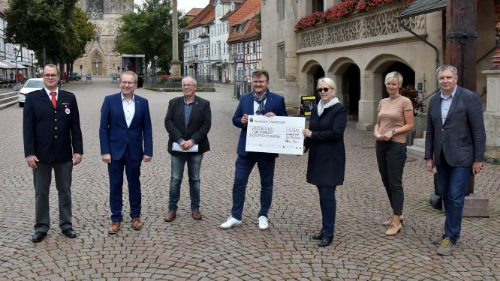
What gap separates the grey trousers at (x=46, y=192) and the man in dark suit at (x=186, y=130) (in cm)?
121

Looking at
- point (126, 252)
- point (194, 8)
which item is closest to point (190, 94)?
point (126, 252)

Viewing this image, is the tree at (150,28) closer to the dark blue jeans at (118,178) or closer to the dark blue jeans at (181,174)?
the dark blue jeans at (181,174)

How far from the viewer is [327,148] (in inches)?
236

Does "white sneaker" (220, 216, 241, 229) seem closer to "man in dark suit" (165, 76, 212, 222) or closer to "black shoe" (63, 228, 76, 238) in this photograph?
"man in dark suit" (165, 76, 212, 222)

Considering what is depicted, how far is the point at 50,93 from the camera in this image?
247 inches

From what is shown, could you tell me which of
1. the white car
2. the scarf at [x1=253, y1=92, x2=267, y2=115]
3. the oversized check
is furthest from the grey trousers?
the white car

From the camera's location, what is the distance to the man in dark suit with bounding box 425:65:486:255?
18.9ft

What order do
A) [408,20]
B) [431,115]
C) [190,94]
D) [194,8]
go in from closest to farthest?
[431,115]
[190,94]
[408,20]
[194,8]

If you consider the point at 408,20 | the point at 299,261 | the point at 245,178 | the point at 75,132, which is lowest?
the point at 299,261

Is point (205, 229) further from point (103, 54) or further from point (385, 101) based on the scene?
point (103, 54)

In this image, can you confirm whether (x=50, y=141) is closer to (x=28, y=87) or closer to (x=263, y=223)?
(x=263, y=223)

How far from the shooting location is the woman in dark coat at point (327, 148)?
19.4ft

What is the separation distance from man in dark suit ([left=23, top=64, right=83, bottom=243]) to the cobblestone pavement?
0.28 m

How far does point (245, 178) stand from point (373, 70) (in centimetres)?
1205
